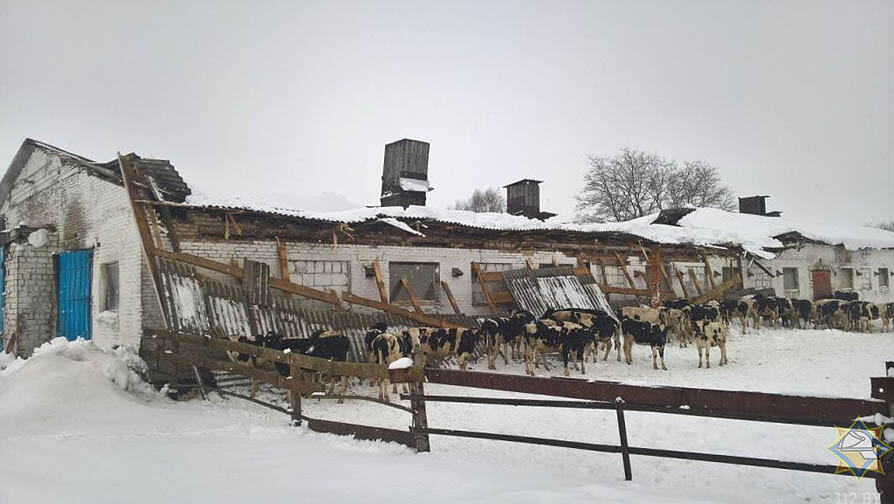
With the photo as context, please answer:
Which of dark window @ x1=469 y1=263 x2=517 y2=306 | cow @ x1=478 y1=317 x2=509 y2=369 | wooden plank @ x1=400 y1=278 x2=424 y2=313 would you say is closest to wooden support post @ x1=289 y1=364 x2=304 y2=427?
cow @ x1=478 y1=317 x2=509 y2=369

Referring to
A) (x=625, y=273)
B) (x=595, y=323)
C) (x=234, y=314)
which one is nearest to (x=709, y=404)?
(x=234, y=314)

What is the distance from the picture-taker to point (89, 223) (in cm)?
1283

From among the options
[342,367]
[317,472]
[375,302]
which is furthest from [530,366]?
[317,472]

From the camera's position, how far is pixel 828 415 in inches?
140

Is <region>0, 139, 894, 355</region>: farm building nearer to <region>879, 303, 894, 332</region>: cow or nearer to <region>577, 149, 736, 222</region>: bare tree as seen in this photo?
<region>879, 303, 894, 332</region>: cow

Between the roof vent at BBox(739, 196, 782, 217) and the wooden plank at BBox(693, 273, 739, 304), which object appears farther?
the roof vent at BBox(739, 196, 782, 217)

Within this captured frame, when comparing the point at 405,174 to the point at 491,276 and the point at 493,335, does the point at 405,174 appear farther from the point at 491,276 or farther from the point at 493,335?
the point at 493,335

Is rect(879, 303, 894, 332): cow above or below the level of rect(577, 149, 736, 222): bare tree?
below

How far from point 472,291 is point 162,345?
8197mm

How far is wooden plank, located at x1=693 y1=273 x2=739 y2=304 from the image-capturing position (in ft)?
66.0

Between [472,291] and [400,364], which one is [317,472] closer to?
[400,364]

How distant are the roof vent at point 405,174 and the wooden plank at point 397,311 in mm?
6233

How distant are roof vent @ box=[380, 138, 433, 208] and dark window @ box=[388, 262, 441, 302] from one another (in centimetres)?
457

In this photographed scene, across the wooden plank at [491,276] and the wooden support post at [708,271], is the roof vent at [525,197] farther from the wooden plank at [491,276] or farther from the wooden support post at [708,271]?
the wooden plank at [491,276]
